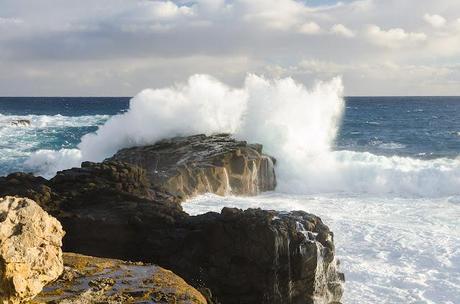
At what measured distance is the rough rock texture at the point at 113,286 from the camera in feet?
16.7

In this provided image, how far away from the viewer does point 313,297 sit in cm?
1005

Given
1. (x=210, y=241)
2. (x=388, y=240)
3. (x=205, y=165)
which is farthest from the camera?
(x=205, y=165)

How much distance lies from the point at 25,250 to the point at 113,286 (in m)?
1.32

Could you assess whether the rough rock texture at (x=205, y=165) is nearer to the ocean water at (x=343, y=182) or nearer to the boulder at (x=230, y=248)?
the ocean water at (x=343, y=182)

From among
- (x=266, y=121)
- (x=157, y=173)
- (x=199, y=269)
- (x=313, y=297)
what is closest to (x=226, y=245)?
(x=199, y=269)

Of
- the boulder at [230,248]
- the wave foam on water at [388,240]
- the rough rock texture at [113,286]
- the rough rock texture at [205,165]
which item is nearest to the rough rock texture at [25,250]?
the rough rock texture at [113,286]

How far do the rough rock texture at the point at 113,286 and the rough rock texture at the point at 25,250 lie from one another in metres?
0.46

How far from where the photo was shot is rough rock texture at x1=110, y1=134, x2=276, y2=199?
62.7ft

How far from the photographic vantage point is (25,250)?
14.1ft

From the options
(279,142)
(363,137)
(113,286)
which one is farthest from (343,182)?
(363,137)

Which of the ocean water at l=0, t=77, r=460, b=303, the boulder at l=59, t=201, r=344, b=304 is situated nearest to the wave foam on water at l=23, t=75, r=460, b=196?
the ocean water at l=0, t=77, r=460, b=303

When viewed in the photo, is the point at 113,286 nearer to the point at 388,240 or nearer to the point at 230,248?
the point at 230,248

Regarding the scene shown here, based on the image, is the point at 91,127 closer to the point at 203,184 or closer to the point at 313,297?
the point at 203,184

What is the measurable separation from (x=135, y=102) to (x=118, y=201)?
57.7ft
